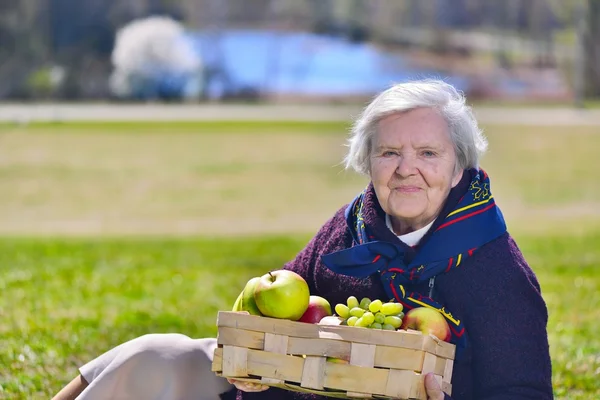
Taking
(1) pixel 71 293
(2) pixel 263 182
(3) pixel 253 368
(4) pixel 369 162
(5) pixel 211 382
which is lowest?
(2) pixel 263 182

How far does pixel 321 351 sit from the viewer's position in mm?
2500

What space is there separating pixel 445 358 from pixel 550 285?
15.7 ft

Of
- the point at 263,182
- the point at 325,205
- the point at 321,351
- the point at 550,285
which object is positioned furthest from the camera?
the point at 263,182

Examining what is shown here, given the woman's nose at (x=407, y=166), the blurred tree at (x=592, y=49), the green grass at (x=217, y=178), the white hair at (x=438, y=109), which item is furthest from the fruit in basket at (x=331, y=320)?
the blurred tree at (x=592, y=49)

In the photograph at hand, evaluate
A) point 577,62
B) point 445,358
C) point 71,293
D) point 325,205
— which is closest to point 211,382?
point 445,358

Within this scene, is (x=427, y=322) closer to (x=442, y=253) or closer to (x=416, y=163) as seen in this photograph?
(x=442, y=253)

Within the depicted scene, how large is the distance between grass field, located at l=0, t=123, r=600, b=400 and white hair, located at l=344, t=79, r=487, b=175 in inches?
16.1

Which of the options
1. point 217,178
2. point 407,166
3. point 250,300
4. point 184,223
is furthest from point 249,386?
point 217,178

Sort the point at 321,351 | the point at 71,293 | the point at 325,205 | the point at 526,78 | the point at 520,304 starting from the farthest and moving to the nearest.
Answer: the point at 526,78 → the point at 325,205 → the point at 71,293 → the point at 520,304 → the point at 321,351

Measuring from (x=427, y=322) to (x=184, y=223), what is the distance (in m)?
12.4

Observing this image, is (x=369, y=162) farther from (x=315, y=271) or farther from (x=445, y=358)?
(x=445, y=358)

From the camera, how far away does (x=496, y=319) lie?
8.93ft

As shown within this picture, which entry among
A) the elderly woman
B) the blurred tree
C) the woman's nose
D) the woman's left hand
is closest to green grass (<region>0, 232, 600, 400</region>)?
the elderly woman

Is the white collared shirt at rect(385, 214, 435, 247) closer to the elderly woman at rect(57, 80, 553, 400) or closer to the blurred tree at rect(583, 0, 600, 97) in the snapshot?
the elderly woman at rect(57, 80, 553, 400)
